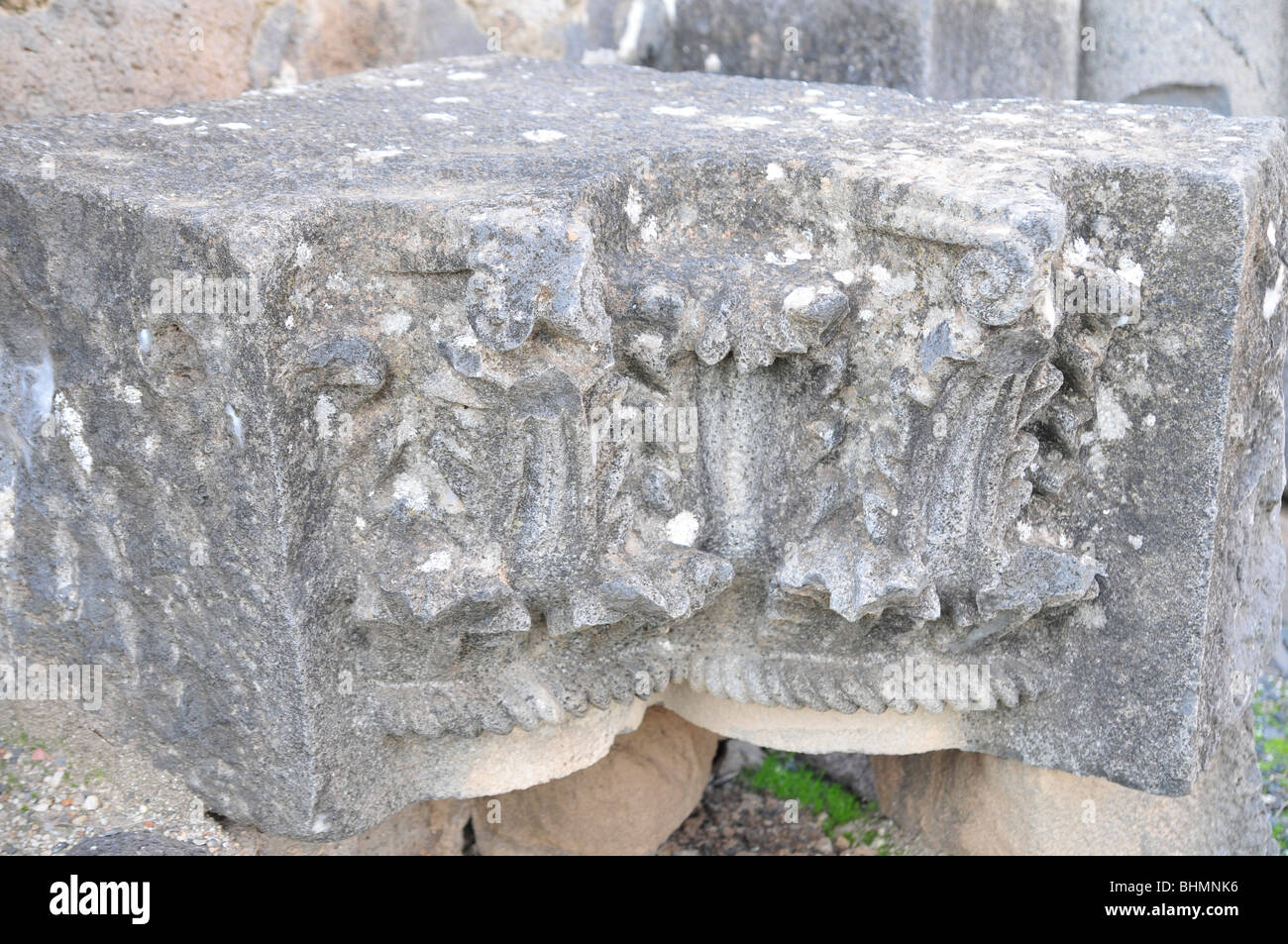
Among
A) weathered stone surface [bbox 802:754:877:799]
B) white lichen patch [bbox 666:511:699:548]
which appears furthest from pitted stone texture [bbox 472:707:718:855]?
white lichen patch [bbox 666:511:699:548]

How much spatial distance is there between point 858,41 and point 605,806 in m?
1.56

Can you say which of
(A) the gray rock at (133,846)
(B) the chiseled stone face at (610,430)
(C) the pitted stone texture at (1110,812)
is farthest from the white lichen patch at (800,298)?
(A) the gray rock at (133,846)

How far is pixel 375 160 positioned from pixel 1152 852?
146cm

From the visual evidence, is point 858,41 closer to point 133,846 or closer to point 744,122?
point 744,122

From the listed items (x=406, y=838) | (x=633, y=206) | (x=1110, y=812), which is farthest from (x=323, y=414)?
(x=1110, y=812)

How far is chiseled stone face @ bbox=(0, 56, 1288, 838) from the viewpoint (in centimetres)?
138

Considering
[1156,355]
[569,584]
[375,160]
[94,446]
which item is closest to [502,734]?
[569,584]

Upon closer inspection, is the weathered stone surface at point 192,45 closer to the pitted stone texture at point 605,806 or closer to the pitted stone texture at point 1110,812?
the pitted stone texture at point 605,806

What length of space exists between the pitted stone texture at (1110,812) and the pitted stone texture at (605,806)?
0.55m

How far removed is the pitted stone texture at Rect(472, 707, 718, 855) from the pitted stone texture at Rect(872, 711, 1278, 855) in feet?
1.79

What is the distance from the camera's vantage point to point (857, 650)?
1713 millimetres

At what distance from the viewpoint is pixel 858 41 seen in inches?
102

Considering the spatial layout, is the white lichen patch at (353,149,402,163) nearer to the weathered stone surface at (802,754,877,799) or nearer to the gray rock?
the gray rock

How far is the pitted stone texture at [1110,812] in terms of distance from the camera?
1.90 meters
